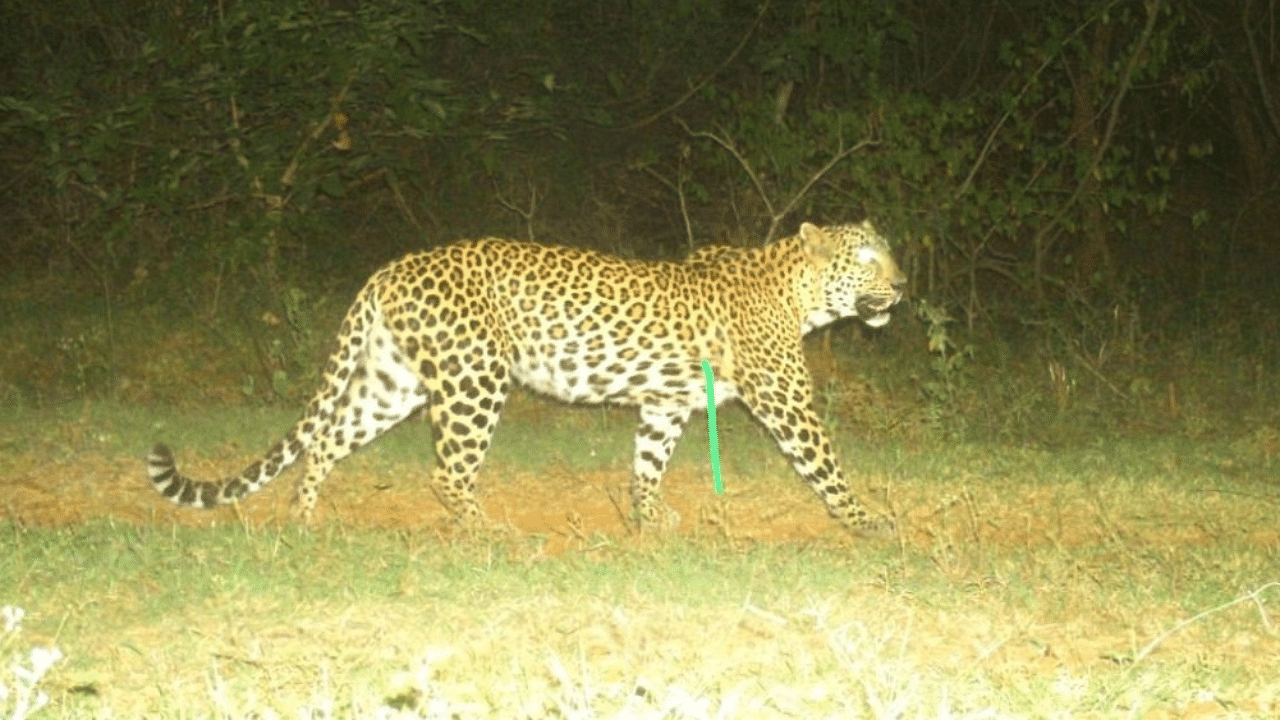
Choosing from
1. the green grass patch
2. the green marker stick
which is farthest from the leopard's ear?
the green grass patch

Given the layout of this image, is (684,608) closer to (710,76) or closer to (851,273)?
(851,273)

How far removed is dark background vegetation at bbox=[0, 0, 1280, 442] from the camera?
11.9 m

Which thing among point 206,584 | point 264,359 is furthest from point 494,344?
point 264,359

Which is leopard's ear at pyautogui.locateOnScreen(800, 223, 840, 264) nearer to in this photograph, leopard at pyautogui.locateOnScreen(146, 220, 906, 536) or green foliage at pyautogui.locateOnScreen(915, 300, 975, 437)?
leopard at pyautogui.locateOnScreen(146, 220, 906, 536)

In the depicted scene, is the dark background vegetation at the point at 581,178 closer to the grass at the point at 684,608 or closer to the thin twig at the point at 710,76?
the thin twig at the point at 710,76

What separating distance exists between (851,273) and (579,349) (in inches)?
62.5

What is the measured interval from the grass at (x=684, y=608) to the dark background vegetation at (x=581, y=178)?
2205 mm

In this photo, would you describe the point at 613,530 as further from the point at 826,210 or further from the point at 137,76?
the point at 137,76

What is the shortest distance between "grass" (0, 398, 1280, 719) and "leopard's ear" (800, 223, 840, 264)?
1.27 m

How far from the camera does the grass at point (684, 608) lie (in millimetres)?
5062

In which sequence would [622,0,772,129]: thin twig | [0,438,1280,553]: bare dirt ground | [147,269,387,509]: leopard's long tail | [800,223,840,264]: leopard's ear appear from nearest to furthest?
[147,269,387,509]: leopard's long tail
[0,438,1280,553]: bare dirt ground
[800,223,840,264]: leopard's ear
[622,0,772,129]: thin twig

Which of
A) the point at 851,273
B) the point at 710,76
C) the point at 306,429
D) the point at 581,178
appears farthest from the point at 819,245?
the point at 581,178

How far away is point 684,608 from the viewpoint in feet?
19.6

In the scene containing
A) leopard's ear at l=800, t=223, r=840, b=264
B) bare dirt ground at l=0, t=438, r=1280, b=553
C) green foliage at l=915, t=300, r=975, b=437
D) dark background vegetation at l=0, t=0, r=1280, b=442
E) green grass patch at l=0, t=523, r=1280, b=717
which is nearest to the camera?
green grass patch at l=0, t=523, r=1280, b=717
